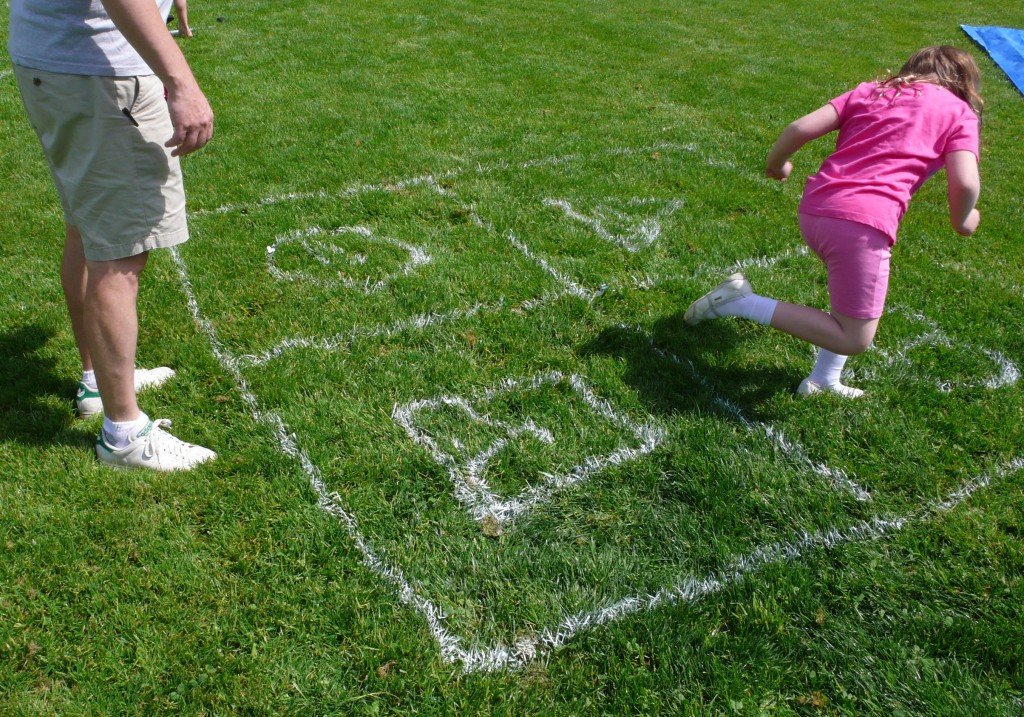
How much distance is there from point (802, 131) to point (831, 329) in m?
0.86

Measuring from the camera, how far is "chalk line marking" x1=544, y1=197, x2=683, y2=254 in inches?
179

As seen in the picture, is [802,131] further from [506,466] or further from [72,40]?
[72,40]

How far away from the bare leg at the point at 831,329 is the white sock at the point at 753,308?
76 millimetres

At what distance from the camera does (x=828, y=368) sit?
3227mm

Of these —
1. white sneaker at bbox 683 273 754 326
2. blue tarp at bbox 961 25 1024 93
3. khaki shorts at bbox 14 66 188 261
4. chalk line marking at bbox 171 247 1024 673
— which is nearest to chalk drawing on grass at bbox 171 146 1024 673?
chalk line marking at bbox 171 247 1024 673

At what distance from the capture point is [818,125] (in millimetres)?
3047

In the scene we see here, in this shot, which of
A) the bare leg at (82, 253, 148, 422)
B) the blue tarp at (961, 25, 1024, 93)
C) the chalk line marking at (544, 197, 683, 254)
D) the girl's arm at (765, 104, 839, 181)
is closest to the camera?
the bare leg at (82, 253, 148, 422)

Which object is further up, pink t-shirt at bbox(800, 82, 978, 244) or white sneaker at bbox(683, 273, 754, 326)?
pink t-shirt at bbox(800, 82, 978, 244)

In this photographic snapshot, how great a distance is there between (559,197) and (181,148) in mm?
3095

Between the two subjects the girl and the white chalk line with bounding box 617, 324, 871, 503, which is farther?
the girl

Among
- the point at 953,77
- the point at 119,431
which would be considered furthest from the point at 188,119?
the point at 953,77

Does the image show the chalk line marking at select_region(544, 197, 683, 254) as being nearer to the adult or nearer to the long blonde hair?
the long blonde hair

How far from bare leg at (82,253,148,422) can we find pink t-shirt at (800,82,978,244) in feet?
9.19

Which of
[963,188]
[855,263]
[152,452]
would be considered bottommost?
[152,452]
